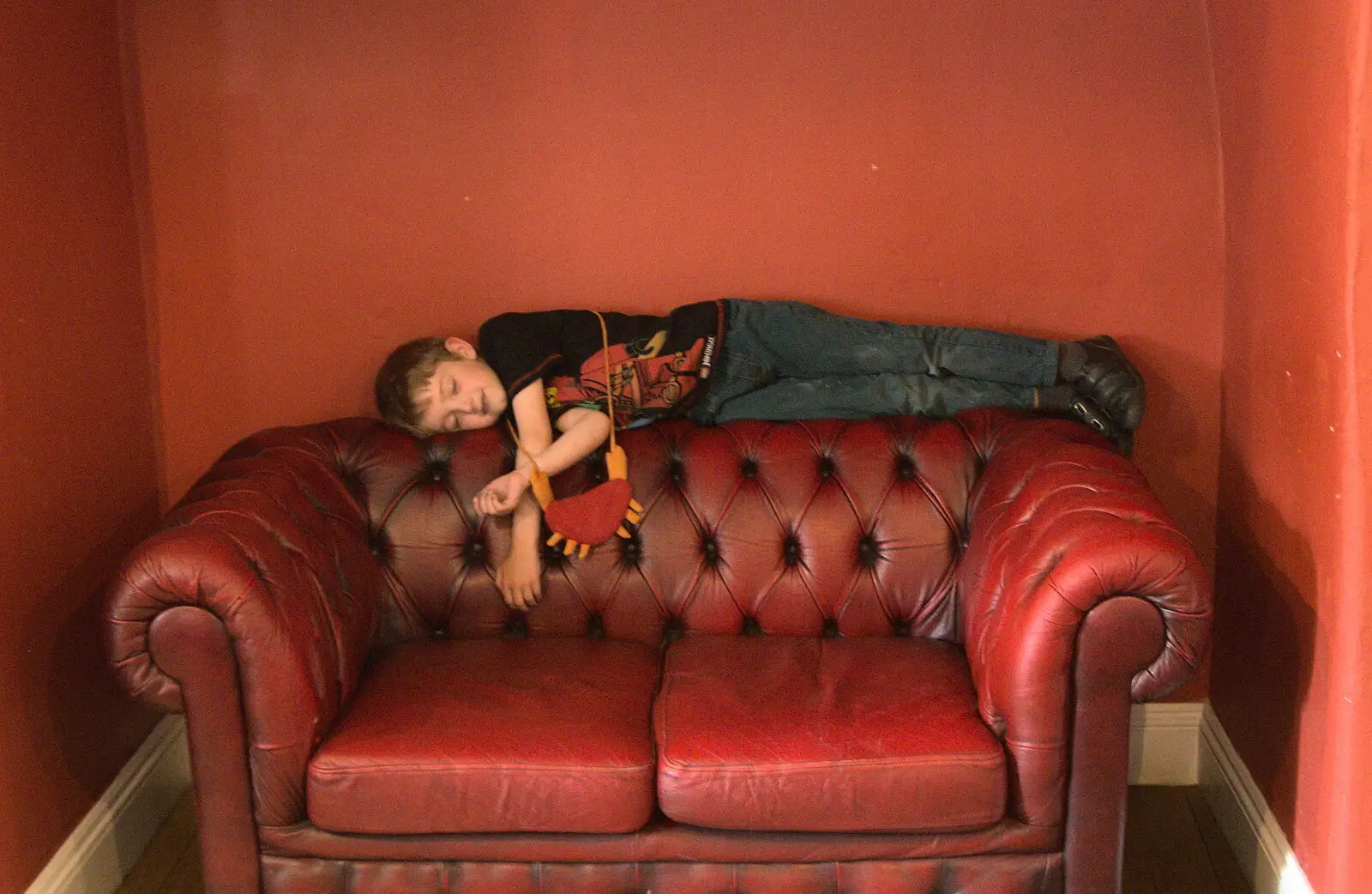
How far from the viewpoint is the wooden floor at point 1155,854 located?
7.13 feet

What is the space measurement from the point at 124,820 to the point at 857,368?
166cm

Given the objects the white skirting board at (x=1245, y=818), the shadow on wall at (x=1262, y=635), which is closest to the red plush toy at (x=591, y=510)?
the shadow on wall at (x=1262, y=635)

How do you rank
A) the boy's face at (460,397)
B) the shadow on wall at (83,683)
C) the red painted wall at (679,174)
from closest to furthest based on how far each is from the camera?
the shadow on wall at (83,683) < the boy's face at (460,397) < the red painted wall at (679,174)

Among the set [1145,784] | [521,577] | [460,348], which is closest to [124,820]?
[521,577]

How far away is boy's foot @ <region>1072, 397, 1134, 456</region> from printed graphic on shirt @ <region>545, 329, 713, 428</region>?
731mm

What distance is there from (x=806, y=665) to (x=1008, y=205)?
3.52ft

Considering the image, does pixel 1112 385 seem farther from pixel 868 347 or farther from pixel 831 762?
pixel 831 762

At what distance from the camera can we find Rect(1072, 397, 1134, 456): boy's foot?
2.28 meters

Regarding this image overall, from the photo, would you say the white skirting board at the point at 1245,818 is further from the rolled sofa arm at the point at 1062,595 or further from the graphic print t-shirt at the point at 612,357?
the graphic print t-shirt at the point at 612,357

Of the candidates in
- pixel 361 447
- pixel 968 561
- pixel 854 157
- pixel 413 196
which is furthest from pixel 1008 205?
pixel 361 447

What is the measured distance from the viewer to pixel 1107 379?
7.50ft

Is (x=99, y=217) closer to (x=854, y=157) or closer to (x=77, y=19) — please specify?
(x=77, y=19)

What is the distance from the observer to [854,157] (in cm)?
250

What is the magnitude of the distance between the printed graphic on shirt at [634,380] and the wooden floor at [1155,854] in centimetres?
112
